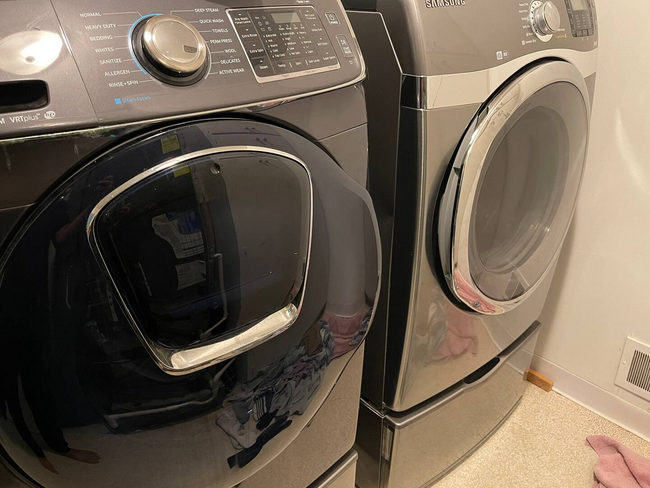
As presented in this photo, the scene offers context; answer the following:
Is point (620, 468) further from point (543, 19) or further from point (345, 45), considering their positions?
point (345, 45)

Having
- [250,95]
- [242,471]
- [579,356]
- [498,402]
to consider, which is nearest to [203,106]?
[250,95]

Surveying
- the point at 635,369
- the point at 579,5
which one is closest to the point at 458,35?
the point at 579,5

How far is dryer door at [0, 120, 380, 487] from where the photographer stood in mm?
454

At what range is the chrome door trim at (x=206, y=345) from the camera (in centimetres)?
45

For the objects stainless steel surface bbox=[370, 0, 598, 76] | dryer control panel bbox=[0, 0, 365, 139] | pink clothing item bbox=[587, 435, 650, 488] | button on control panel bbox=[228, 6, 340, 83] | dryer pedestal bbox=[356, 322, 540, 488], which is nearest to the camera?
dryer control panel bbox=[0, 0, 365, 139]

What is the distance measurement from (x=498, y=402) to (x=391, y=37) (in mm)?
962

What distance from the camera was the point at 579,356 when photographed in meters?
1.42

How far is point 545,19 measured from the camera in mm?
839

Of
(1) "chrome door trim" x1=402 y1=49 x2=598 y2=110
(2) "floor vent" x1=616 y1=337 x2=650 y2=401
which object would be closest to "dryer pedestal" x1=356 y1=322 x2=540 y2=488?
(2) "floor vent" x1=616 y1=337 x2=650 y2=401

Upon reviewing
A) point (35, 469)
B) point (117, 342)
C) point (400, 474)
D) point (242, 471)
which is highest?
point (117, 342)

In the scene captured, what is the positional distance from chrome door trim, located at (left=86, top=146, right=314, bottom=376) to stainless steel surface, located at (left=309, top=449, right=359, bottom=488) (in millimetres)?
445

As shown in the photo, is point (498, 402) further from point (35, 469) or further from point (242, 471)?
point (35, 469)

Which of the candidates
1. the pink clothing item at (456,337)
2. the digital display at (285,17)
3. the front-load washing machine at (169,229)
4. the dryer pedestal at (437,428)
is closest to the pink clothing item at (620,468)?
the dryer pedestal at (437,428)

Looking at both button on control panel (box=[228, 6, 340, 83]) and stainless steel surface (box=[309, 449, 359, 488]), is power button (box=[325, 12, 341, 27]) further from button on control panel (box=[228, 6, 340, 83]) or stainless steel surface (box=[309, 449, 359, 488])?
stainless steel surface (box=[309, 449, 359, 488])
